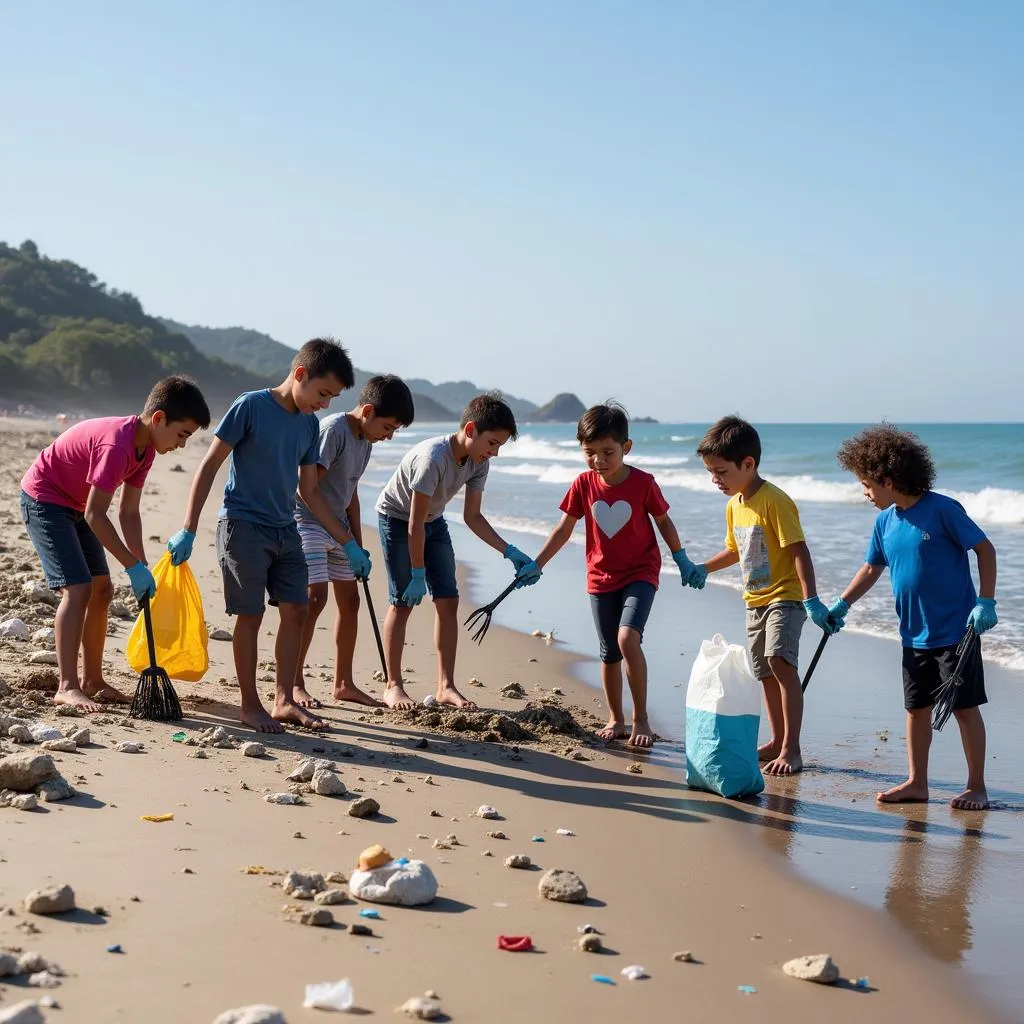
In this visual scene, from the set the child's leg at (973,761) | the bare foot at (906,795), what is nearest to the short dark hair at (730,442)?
the child's leg at (973,761)

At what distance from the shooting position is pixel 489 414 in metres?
5.68

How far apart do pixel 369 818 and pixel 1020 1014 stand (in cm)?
194

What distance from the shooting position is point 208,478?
4777mm

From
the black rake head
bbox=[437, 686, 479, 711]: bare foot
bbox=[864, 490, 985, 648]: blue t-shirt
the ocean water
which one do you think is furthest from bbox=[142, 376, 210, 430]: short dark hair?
the ocean water

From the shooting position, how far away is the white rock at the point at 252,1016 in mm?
2279

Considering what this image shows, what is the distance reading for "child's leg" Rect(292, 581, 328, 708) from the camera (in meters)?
5.60

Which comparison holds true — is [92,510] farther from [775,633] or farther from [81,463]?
[775,633]

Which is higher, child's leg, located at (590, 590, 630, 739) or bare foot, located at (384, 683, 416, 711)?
child's leg, located at (590, 590, 630, 739)

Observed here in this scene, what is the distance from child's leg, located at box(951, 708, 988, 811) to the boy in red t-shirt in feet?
4.35

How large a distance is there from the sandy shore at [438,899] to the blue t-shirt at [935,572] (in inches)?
43.8

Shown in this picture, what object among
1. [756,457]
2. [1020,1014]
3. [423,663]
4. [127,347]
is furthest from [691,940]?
[127,347]

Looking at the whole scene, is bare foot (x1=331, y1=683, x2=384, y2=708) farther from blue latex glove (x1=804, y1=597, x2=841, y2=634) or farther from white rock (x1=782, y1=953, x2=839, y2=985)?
white rock (x1=782, y1=953, x2=839, y2=985)

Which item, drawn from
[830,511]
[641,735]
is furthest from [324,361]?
[830,511]

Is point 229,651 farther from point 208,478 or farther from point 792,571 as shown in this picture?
A: point 792,571
